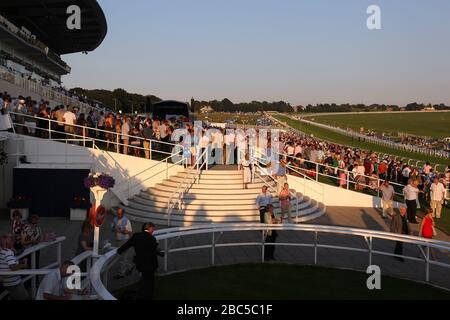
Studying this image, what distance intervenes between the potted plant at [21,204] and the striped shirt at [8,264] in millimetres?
9567

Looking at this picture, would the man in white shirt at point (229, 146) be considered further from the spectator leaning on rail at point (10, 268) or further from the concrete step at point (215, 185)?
the spectator leaning on rail at point (10, 268)

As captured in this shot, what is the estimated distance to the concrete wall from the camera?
60.4ft

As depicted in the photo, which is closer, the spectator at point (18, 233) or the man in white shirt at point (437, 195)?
the spectator at point (18, 233)

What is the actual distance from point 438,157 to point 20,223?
4102cm

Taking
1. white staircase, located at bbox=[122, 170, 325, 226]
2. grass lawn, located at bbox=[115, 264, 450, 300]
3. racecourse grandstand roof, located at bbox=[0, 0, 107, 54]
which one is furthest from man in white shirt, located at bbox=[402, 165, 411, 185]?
racecourse grandstand roof, located at bbox=[0, 0, 107, 54]

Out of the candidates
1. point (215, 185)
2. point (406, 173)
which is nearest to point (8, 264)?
point (215, 185)

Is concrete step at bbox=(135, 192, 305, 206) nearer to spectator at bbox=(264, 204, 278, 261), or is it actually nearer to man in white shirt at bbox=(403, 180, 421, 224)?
man in white shirt at bbox=(403, 180, 421, 224)

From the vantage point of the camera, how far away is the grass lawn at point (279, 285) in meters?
9.60

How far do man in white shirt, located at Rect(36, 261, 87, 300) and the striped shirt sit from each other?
0.83 m

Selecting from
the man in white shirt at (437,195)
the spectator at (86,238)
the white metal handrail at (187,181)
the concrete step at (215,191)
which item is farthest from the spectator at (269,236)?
the man in white shirt at (437,195)
